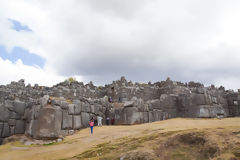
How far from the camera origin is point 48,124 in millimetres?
10359

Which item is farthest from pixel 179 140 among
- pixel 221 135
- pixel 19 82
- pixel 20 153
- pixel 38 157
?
pixel 19 82

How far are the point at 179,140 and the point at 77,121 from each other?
8396mm

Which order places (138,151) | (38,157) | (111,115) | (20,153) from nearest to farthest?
(138,151)
(38,157)
(20,153)
(111,115)

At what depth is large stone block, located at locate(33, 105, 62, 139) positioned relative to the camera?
10078 mm

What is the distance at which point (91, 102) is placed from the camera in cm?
1403

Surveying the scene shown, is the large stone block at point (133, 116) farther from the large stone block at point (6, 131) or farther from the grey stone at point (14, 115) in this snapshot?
the large stone block at point (6, 131)

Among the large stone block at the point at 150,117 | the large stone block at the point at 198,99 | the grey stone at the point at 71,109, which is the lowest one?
the large stone block at the point at 150,117

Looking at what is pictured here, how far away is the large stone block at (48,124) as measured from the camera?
33.1 feet

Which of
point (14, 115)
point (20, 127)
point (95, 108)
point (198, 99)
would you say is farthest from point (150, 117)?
point (14, 115)

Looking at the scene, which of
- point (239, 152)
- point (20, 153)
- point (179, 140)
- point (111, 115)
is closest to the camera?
point (239, 152)

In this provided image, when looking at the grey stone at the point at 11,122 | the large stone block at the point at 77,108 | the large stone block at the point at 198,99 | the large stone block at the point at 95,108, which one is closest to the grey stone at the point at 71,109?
the large stone block at the point at 77,108

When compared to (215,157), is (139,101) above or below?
above

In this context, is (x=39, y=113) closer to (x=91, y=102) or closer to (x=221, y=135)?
(x=91, y=102)

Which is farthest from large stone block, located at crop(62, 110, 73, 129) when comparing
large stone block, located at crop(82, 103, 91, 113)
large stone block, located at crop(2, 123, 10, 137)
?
large stone block, located at crop(2, 123, 10, 137)
